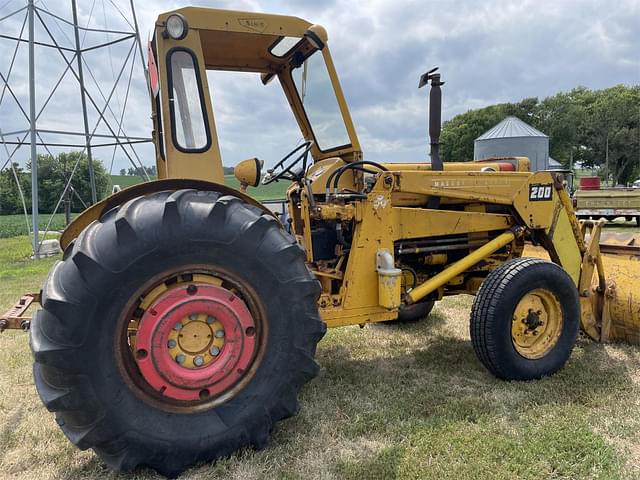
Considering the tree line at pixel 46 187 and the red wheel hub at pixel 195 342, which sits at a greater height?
the tree line at pixel 46 187

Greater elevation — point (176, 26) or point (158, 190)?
point (176, 26)

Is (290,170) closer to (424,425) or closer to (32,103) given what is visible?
(424,425)

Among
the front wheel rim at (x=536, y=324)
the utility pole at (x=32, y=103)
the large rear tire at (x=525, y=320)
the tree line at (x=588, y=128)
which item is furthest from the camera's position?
the tree line at (x=588, y=128)

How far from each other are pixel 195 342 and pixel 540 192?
3.14 m

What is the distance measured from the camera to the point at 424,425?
2.89 meters

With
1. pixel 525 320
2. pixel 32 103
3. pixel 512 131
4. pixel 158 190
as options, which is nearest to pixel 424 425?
pixel 525 320

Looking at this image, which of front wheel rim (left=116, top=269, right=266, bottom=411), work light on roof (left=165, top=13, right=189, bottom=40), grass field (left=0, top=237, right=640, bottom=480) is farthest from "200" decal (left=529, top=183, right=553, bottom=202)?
work light on roof (left=165, top=13, right=189, bottom=40)

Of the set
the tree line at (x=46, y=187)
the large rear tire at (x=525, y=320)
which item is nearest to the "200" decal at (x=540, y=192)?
the large rear tire at (x=525, y=320)

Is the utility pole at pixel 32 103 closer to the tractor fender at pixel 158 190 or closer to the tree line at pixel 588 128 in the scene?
the tractor fender at pixel 158 190

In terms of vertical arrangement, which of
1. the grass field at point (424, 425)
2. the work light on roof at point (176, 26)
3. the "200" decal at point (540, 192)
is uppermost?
the work light on roof at point (176, 26)

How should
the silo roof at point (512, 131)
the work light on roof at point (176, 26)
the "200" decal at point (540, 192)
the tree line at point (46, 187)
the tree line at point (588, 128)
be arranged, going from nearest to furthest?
the work light on roof at point (176, 26), the "200" decal at point (540, 192), the silo roof at point (512, 131), the tree line at point (46, 187), the tree line at point (588, 128)

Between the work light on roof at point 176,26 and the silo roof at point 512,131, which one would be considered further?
the silo roof at point 512,131

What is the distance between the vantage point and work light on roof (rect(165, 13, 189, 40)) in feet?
9.44

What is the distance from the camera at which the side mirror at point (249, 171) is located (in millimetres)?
3286
